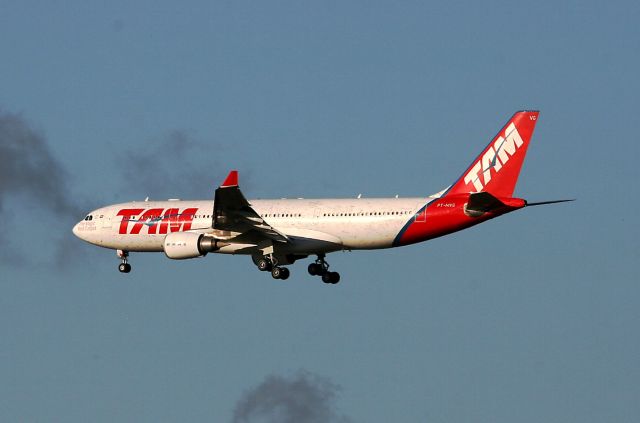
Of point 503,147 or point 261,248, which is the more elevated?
point 503,147

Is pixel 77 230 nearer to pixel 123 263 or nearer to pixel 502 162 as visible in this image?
pixel 123 263

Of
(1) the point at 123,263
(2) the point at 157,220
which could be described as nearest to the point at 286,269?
(2) the point at 157,220

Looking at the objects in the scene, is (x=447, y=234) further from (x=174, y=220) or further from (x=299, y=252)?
(x=174, y=220)

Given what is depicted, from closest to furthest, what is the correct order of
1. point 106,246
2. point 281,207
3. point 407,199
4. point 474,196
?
1. point 474,196
2. point 407,199
3. point 281,207
4. point 106,246

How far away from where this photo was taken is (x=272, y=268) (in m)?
66.8

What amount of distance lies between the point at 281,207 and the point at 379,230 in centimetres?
661

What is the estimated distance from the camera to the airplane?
201ft

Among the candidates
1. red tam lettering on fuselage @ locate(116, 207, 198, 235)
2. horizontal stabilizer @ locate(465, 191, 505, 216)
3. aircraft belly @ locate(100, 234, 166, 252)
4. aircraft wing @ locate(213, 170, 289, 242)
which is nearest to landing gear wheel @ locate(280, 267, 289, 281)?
aircraft wing @ locate(213, 170, 289, 242)

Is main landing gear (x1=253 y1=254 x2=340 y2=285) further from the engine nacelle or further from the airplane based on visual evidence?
the engine nacelle

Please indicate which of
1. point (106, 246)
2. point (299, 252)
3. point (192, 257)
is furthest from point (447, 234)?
point (106, 246)

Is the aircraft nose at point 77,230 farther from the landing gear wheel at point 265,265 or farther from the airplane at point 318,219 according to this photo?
the landing gear wheel at point 265,265

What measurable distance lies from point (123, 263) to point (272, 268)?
10.2m

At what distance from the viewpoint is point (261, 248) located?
2625 inches

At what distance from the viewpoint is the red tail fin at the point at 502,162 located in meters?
61.6
